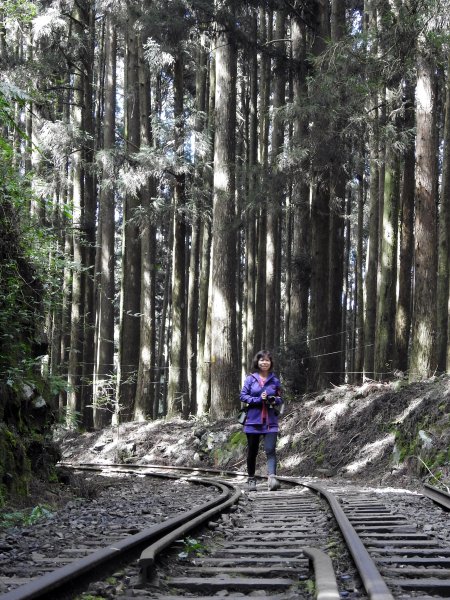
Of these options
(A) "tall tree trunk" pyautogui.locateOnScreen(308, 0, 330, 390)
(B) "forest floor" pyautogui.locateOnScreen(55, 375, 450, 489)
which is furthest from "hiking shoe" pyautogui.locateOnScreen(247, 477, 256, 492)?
(A) "tall tree trunk" pyautogui.locateOnScreen(308, 0, 330, 390)

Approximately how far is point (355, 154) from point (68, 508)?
11.1 meters

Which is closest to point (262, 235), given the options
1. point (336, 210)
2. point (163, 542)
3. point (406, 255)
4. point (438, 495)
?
point (406, 255)

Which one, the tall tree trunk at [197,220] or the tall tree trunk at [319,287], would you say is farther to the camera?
the tall tree trunk at [197,220]

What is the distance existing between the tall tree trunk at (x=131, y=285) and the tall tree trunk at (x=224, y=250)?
481cm

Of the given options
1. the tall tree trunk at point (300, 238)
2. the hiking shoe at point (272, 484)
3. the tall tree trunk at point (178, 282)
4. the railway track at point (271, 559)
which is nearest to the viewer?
the railway track at point (271, 559)

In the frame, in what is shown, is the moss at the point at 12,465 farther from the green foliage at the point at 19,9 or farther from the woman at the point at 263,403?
the green foliage at the point at 19,9

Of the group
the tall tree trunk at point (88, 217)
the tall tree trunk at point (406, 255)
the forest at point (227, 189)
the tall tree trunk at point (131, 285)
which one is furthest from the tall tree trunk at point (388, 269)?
the tall tree trunk at point (88, 217)

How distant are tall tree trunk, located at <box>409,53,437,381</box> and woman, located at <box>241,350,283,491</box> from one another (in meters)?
3.88

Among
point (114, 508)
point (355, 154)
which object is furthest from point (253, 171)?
point (114, 508)

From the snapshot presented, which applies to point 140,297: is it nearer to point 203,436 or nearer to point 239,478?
point 203,436

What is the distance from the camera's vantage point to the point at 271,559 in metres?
4.90

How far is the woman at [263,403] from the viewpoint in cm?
1086

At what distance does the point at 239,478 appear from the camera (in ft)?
43.6

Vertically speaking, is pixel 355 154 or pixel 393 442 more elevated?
pixel 355 154
